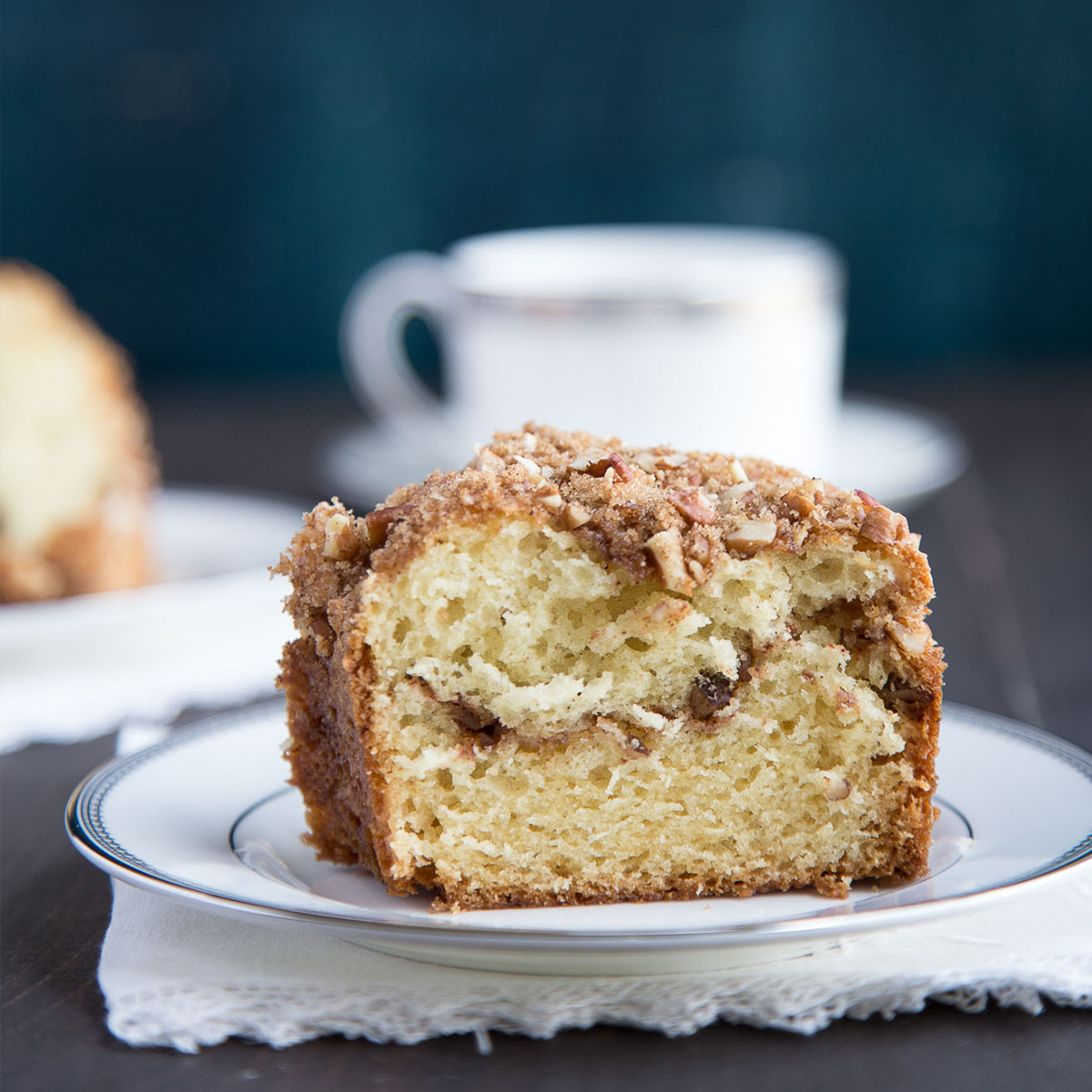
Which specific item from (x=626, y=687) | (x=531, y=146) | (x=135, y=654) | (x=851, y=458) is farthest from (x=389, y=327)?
(x=626, y=687)

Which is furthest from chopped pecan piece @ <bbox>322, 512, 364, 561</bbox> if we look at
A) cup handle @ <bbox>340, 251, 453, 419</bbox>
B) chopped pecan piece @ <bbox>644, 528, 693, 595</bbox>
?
cup handle @ <bbox>340, 251, 453, 419</bbox>

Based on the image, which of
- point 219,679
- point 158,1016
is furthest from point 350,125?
point 158,1016

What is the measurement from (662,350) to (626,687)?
122cm

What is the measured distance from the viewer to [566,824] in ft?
4.29

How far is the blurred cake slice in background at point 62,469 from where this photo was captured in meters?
2.49

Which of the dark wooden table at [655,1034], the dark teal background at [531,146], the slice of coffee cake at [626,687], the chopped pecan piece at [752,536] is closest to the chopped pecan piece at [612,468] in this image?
the slice of coffee cake at [626,687]

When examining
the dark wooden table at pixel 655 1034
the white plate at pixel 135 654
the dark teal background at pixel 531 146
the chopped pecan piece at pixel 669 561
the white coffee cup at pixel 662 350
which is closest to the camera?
the dark wooden table at pixel 655 1034

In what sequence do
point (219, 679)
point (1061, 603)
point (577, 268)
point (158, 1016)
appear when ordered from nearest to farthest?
point (158, 1016) < point (219, 679) < point (1061, 603) < point (577, 268)

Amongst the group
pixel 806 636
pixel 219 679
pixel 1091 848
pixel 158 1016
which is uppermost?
pixel 806 636

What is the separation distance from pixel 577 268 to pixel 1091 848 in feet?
5.75

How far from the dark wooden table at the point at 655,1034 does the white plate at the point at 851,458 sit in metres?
0.15

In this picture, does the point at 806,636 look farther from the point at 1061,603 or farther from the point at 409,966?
the point at 1061,603

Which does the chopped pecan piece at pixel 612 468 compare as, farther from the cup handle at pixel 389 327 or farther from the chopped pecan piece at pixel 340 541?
the cup handle at pixel 389 327

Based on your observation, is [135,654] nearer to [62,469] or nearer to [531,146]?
[62,469]
